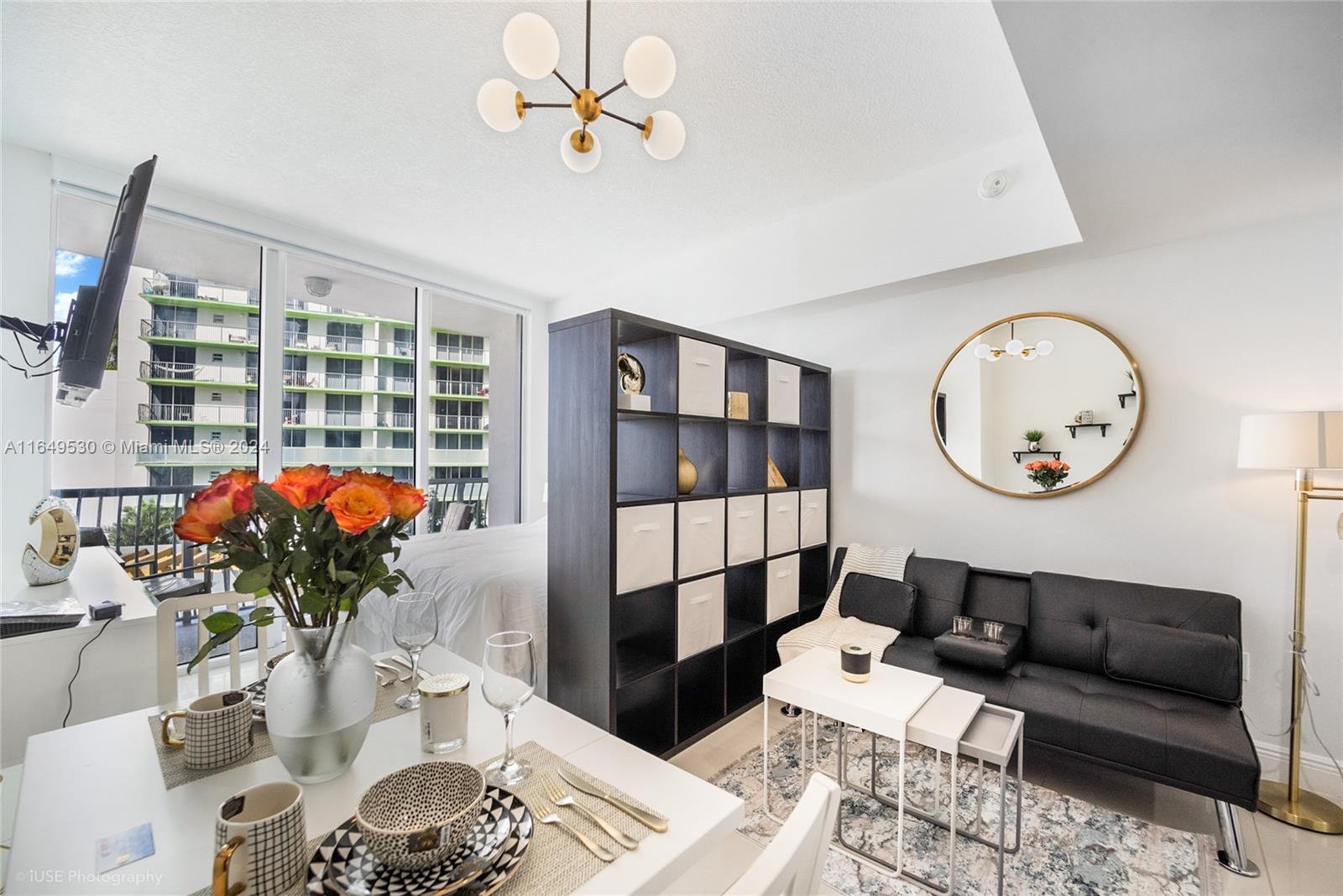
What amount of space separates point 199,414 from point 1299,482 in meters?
5.62

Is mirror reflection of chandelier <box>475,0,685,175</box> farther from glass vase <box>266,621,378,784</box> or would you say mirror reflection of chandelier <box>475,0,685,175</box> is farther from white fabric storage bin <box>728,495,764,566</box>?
white fabric storage bin <box>728,495,764,566</box>

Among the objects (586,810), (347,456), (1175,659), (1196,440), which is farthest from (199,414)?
(1196,440)

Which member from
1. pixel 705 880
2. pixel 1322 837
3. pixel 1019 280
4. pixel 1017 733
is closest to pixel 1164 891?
pixel 1017 733

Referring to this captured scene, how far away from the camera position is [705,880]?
1674mm

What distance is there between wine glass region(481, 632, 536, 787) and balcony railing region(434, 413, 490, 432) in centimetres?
398

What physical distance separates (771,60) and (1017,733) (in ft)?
8.55

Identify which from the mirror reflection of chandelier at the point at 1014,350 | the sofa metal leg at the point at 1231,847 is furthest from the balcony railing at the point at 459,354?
the sofa metal leg at the point at 1231,847

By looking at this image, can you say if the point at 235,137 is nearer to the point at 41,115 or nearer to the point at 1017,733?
the point at 41,115

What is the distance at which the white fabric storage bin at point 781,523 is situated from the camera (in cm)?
321

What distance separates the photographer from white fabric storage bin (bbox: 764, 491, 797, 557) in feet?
10.5

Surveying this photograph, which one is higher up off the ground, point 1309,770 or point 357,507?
point 357,507

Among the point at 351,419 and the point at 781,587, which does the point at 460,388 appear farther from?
the point at 781,587

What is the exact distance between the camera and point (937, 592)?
2975 mm

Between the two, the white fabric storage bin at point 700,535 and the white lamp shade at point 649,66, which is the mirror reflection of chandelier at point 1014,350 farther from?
the white lamp shade at point 649,66
